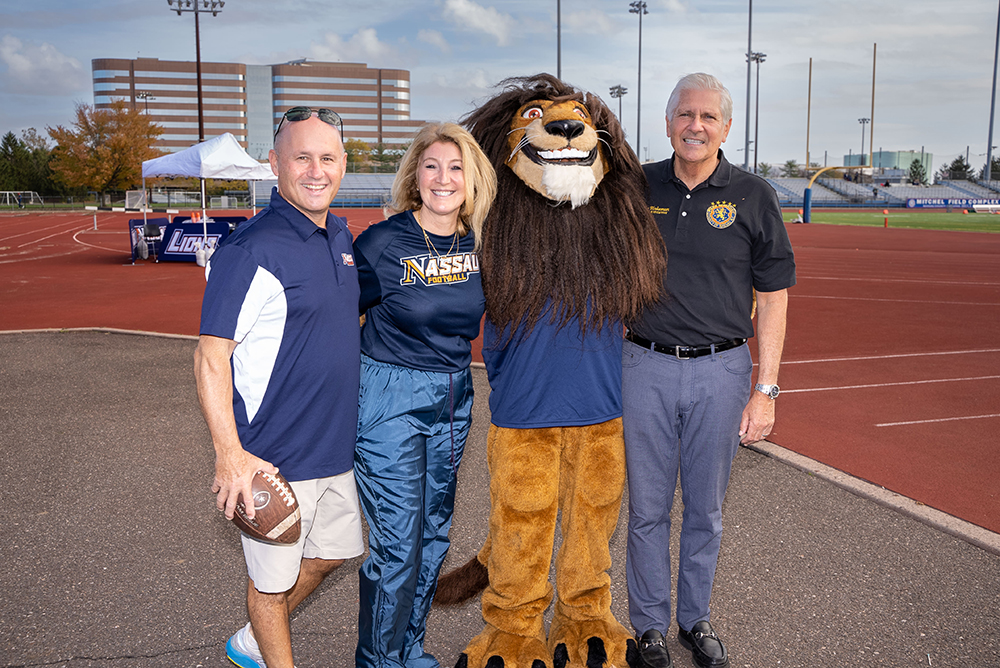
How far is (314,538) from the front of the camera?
2.97 metres

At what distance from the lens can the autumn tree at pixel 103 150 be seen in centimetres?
5609

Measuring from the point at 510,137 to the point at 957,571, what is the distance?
2.99m

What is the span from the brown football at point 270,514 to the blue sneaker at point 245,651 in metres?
0.71

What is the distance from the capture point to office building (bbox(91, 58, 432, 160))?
389ft

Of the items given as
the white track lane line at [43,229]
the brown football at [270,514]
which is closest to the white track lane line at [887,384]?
the brown football at [270,514]

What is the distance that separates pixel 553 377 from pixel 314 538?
3.62ft

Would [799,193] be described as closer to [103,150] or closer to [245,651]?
[103,150]

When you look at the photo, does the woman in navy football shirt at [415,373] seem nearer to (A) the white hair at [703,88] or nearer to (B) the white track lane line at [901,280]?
(A) the white hair at [703,88]

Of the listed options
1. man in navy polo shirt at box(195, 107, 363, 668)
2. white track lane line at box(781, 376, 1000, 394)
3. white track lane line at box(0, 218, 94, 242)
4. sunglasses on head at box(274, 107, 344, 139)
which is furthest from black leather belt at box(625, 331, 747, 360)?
white track lane line at box(0, 218, 94, 242)

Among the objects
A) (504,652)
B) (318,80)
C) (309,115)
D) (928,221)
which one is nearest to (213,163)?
(309,115)

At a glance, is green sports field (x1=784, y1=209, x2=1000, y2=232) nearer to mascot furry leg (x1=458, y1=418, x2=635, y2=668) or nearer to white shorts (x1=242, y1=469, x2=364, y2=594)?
mascot furry leg (x1=458, y1=418, x2=635, y2=668)

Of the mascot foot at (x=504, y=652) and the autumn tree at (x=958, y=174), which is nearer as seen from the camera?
the mascot foot at (x=504, y=652)

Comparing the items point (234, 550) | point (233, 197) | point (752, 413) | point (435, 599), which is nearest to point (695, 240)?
point (752, 413)

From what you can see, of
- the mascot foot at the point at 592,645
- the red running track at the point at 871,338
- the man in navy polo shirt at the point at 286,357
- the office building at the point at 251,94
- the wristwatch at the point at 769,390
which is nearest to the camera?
the man in navy polo shirt at the point at 286,357
